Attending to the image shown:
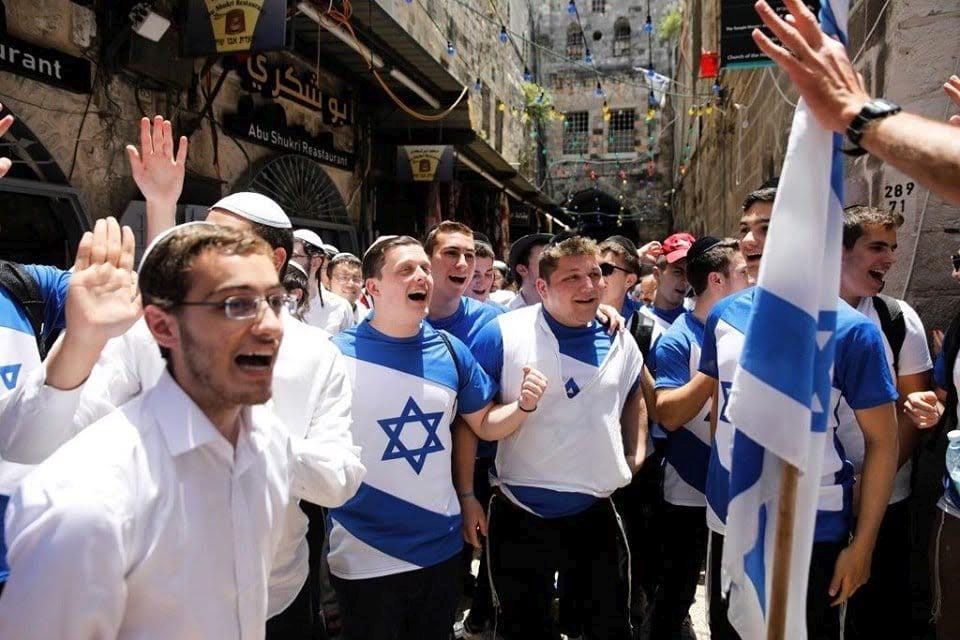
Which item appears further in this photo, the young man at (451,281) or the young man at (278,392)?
the young man at (451,281)

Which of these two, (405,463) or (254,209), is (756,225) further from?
(254,209)

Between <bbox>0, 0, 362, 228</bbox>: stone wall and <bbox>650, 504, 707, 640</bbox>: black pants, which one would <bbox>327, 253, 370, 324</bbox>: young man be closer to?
<bbox>0, 0, 362, 228</bbox>: stone wall

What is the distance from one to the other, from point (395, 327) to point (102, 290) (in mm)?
1239

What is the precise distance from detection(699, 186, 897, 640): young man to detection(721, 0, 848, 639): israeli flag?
22.8 inches

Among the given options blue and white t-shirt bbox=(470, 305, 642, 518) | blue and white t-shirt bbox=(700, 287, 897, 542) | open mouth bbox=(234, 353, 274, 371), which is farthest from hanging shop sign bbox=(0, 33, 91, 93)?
blue and white t-shirt bbox=(700, 287, 897, 542)

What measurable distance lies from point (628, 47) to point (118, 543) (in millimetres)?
32350

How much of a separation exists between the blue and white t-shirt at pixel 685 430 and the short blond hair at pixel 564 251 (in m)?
0.70

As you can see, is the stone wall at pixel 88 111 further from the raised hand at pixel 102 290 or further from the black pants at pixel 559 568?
the black pants at pixel 559 568

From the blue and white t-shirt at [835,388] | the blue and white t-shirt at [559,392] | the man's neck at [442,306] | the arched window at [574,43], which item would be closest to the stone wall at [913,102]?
the blue and white t-shirt at [835,388]

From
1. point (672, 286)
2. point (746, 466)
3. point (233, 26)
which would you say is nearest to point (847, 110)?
point (746, 466)

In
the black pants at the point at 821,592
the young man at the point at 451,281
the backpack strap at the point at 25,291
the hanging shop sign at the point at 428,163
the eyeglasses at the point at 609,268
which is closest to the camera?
the backpack strap at the point at 25,291

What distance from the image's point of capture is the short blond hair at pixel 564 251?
10.2ft

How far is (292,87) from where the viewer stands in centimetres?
846

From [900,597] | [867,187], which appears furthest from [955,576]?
[867,187]
